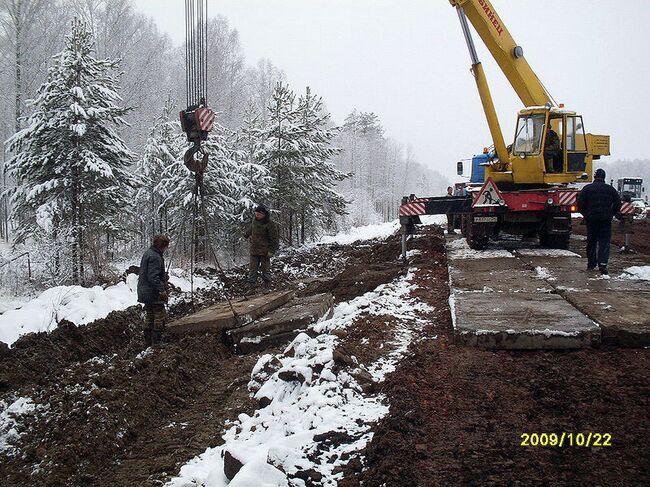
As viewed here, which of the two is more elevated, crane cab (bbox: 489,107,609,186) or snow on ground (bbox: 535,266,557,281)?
crane cab (bbox: 489,107,609,186)

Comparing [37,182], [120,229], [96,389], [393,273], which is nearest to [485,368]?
[96,389]

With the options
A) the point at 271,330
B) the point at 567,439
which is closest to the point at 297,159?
the point at 271,330

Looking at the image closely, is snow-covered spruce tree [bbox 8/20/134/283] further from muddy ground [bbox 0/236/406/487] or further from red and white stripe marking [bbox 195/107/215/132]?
muddy ground [bbox 0/236/406/487]

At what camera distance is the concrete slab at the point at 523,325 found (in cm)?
466

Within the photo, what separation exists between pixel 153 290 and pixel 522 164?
30.2 feet

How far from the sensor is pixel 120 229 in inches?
594

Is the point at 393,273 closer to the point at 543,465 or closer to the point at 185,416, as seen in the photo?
the point at 185,416

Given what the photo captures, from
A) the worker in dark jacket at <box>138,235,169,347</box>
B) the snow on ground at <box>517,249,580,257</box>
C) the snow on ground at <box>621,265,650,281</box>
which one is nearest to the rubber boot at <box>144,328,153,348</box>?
the worker in dark jacket at <box>138,235,169,347</box>

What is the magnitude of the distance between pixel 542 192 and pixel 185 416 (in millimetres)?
9583

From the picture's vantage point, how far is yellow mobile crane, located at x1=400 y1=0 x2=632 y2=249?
11102 millimetres

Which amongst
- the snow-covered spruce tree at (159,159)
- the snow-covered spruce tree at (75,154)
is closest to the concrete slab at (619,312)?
the snow-covered spruce tree at (75,154)

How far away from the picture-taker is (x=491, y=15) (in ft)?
41.4

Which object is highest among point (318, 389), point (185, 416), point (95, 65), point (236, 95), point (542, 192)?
point (236, 95)

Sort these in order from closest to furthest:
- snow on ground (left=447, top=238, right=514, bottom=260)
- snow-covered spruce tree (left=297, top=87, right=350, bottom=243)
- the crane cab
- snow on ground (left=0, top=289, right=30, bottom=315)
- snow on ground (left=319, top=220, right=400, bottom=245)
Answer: snow on ground (left=447, top=238, right=514, bottom=260) → the crane cab → snow on ground (left=0, top=289, right=30, bottom=315) → snow-covered spruce tree (left=297, top=87, right=350, bottom=243) → snow on ground (left=319, top=220, right=400, bottom=245)
